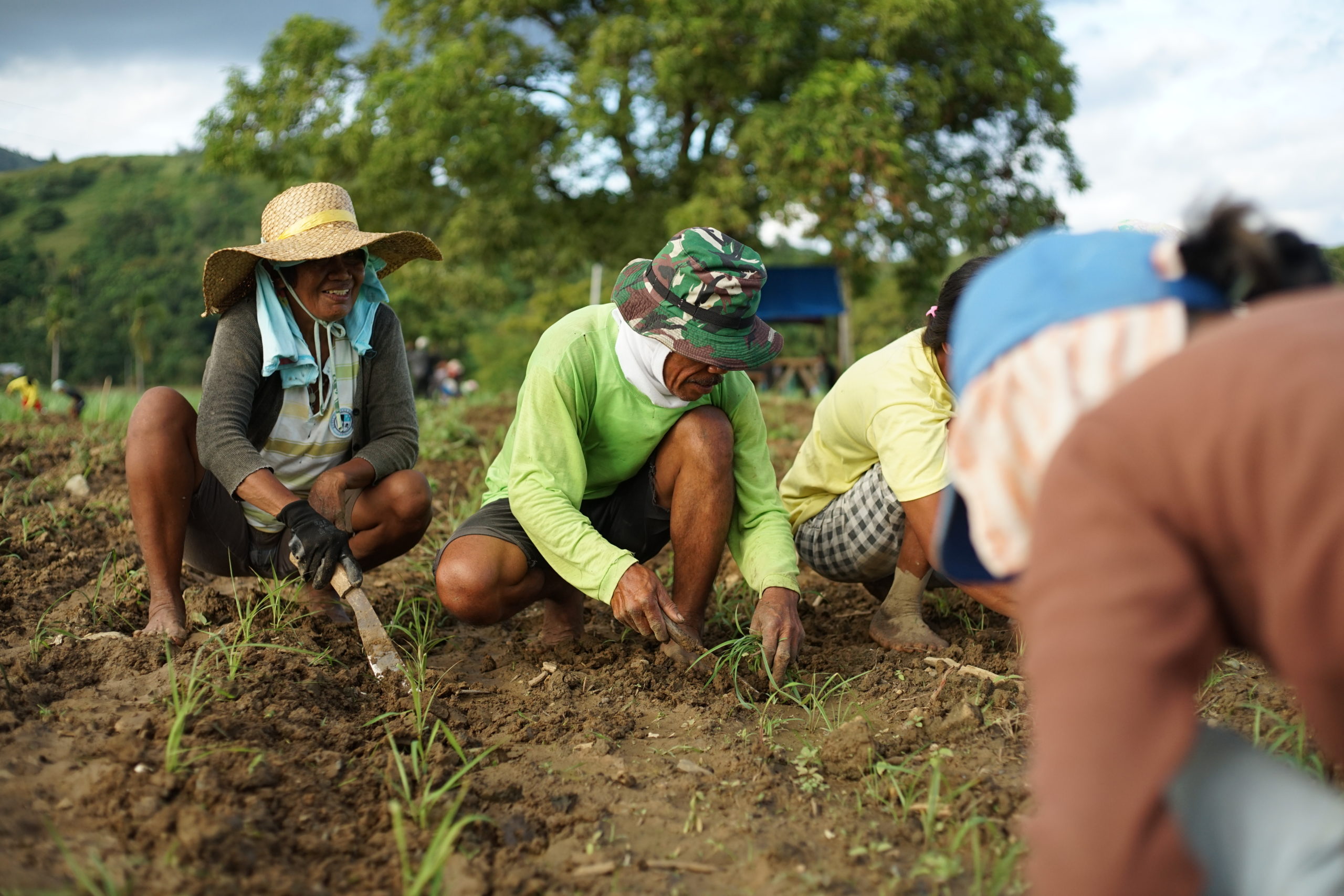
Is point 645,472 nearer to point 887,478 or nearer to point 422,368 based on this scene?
point 887,478

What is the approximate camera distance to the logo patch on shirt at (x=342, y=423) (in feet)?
9.34

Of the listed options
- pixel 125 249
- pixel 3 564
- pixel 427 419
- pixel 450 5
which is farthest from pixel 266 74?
pixel 125 249

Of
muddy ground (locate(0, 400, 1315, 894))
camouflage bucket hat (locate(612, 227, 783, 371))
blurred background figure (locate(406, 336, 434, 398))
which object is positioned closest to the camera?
muddy ground (locate(0, 400, 1315, 894))

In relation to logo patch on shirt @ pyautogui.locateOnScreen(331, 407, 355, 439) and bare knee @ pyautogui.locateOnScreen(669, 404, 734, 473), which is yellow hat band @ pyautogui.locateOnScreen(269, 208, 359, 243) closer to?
logo patch on shirt @ pyautogui.locateOnScreen(331, 407, 355, 439)

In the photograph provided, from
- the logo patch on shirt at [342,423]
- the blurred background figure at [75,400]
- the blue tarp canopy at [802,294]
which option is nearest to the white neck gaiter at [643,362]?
the logo patch on shirt at [342,423]

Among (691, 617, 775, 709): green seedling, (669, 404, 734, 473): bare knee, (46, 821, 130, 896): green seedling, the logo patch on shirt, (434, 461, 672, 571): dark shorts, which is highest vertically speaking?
the logo patch on shirt

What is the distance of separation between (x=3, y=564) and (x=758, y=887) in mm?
2781

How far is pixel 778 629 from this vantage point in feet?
8.26

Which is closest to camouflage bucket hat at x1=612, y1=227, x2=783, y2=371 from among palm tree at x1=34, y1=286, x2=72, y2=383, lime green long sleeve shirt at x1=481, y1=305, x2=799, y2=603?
lime green long sleeve shirt at x1=481, y1=305, x2=799, y2=603

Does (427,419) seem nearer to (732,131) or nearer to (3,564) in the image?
(3,564)

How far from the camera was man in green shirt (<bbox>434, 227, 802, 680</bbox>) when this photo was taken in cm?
246

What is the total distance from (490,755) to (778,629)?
78 cm

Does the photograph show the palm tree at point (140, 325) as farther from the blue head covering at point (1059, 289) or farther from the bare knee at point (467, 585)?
the blue head covering at point (1059, 289)

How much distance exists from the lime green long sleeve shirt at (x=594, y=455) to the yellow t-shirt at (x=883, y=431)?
0.88 ft
